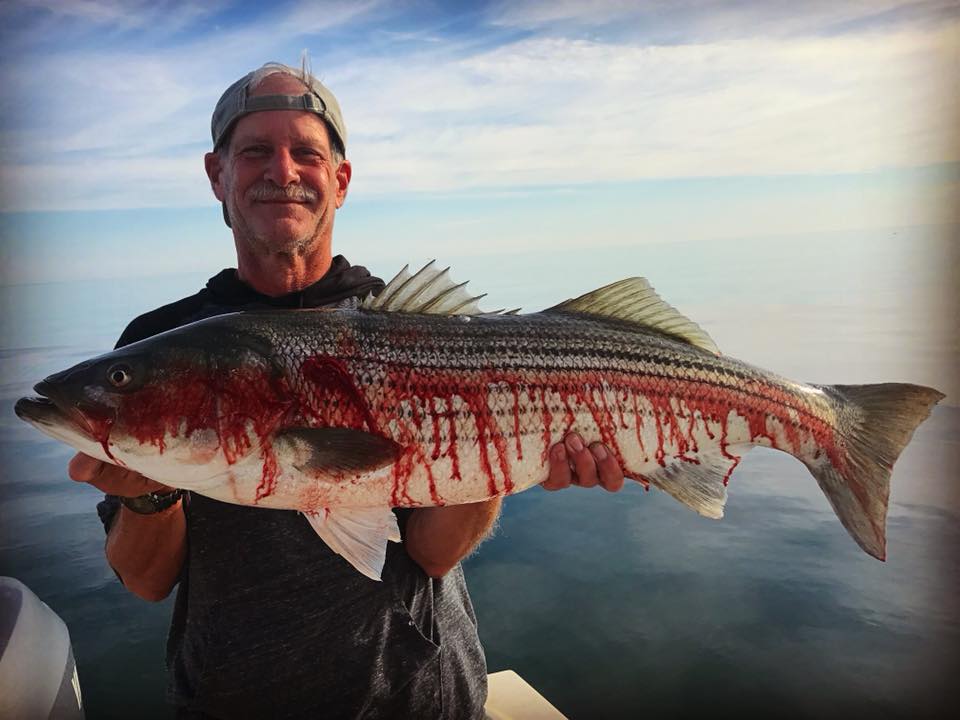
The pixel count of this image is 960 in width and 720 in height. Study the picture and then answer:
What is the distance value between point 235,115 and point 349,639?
215 cm

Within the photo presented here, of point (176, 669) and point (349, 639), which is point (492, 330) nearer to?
point (349, 639)

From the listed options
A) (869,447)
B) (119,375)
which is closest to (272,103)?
(119,375)

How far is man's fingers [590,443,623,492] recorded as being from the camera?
82.3 inches

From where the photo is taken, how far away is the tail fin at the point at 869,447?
7.64 ft

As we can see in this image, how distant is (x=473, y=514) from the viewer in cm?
244

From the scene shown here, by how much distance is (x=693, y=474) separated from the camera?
2.24m

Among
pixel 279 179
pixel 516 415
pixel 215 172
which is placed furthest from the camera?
pixel 215 172

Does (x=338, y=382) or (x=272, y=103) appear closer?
(x=338, y=382)

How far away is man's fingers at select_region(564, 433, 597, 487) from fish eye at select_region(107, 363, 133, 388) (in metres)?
1.28

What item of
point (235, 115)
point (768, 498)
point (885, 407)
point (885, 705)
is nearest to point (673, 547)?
point (768, 498)

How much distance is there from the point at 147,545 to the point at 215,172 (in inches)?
65.3

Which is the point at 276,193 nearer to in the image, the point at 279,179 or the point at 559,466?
the point at 279,179

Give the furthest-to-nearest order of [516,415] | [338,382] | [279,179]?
[279,179] → [516,415] → [338,382]

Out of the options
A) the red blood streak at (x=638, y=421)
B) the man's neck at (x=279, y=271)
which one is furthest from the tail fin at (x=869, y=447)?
the man's neck at (x=279, y=271)
